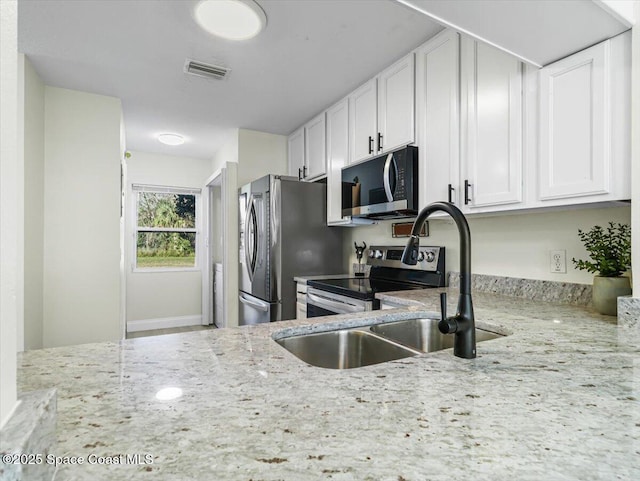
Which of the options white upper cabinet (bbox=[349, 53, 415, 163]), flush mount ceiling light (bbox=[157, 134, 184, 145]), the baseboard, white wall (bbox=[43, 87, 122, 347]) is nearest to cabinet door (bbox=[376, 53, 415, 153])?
white upper cabinet (bbox=[349, 53, 415, 163])

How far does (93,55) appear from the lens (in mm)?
2422

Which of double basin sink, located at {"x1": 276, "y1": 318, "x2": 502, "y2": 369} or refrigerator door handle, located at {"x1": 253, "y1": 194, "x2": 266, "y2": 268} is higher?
refrigerator door handle, located at {"x1": 253, "y1": 194, "x2": 266, "y2": 268}

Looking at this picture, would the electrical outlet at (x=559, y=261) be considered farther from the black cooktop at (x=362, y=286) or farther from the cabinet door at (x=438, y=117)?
the black cooktop at (x=362, y=286)

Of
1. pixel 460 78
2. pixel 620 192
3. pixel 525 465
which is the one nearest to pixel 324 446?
pixel 525 465

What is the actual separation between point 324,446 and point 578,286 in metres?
1.74

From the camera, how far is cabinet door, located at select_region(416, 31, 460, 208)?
1988mm

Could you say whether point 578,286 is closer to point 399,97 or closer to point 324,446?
point 399,97

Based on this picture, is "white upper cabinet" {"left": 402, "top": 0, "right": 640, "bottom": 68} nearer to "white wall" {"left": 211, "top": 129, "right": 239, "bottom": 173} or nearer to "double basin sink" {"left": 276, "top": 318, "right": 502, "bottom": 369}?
"double basin sink" {"left": 276, "top": 318, "right": 502, "bottom": 369}

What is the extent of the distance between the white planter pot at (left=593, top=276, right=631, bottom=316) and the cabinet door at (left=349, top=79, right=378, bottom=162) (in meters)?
1.65

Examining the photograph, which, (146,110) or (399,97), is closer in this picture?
(399,97)

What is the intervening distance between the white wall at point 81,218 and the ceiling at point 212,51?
246mm

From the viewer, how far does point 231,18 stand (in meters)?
1.98

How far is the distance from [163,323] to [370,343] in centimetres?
444

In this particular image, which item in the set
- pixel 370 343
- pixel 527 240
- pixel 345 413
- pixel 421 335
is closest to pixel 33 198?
pixel 370 343
